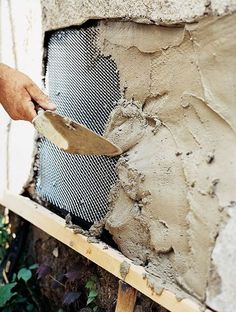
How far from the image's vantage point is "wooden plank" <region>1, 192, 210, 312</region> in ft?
5.57

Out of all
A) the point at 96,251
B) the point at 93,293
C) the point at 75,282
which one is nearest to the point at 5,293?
the point at 75,282

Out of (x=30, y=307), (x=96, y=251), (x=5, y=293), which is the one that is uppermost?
(x=96, y=251)

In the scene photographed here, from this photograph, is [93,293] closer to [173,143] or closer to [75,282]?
[75,282]

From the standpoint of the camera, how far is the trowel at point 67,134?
1823mm

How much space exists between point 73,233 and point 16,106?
57cm

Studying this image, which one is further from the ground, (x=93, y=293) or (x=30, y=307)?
(x=93, y=293)

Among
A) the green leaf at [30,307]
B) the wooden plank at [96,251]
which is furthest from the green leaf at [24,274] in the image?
the wooden plank at [96,251]

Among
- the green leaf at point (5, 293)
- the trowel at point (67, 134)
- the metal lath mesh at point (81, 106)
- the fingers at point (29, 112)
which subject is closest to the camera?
the trowel at point (67, 134)

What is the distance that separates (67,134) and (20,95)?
343mm

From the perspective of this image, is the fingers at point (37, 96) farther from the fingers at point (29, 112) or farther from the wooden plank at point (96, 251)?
the wooden plank at point (96, 251)

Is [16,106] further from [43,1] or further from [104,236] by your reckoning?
[43,1]

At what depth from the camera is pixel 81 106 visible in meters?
2.37

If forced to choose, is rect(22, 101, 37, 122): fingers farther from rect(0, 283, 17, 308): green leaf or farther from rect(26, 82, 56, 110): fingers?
rect(0, 283, 17, 308): green leaf

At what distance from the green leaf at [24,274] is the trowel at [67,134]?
121cm
